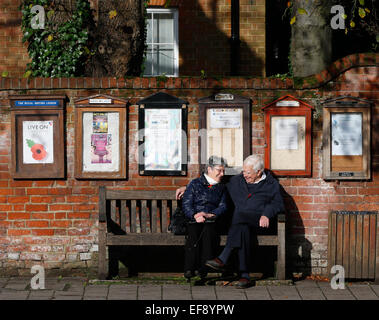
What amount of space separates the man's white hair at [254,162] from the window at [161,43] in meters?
5.37

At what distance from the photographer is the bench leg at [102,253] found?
21.5ft

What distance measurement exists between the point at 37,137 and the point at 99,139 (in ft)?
2.44

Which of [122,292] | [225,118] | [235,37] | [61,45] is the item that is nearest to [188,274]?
[122,292]

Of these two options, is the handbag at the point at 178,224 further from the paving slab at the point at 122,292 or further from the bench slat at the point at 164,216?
the paving slab at the point at 122,292

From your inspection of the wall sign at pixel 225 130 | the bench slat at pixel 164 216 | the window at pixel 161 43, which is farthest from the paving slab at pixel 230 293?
the window at pixel 161 43

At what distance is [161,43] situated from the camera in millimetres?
11695

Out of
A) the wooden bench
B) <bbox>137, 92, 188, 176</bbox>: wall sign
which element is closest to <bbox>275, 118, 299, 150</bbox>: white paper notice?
the wooden bench

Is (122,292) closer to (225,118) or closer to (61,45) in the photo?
(225,118)

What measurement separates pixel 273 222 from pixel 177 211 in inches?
46.4

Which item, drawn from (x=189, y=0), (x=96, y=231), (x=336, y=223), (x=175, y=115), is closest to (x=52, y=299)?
(x=96, y=231)

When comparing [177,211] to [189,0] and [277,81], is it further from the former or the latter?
[189,0]

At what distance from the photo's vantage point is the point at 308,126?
277 inches

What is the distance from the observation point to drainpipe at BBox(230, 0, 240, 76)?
11070mm

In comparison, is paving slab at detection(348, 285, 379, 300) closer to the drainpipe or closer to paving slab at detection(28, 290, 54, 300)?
paving slab at detection(28, 290, 54, 300)
